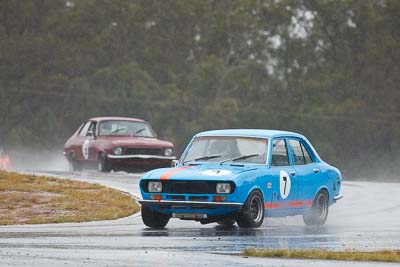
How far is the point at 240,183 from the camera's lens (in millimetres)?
15648

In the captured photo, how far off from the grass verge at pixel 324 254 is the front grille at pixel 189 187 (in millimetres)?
3754

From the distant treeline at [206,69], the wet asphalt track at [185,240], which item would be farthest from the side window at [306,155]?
the distant treeline at [206,69]

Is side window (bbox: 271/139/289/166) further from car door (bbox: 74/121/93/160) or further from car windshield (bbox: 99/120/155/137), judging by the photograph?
car door (bbox: 74/121/93/160)

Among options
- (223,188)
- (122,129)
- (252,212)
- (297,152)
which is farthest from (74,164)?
(223,188)

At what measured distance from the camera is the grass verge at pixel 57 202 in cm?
1784

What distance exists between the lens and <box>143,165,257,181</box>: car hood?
15766 millimetres

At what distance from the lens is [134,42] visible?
249ft

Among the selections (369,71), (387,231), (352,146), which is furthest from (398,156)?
(387,231)

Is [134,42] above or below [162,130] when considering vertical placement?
above

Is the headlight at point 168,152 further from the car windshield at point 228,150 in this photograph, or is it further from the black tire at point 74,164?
the car windshield at point 228,150

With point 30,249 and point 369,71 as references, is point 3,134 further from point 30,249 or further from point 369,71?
point 30,249

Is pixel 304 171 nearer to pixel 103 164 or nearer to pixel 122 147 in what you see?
pixel 122 147

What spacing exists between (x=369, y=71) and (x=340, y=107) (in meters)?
5.20

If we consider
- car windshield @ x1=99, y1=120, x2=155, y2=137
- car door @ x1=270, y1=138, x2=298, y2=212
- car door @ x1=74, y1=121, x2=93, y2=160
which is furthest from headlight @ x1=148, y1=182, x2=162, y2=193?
car door @ x1=74, y1=121, x2=93, y2=160
